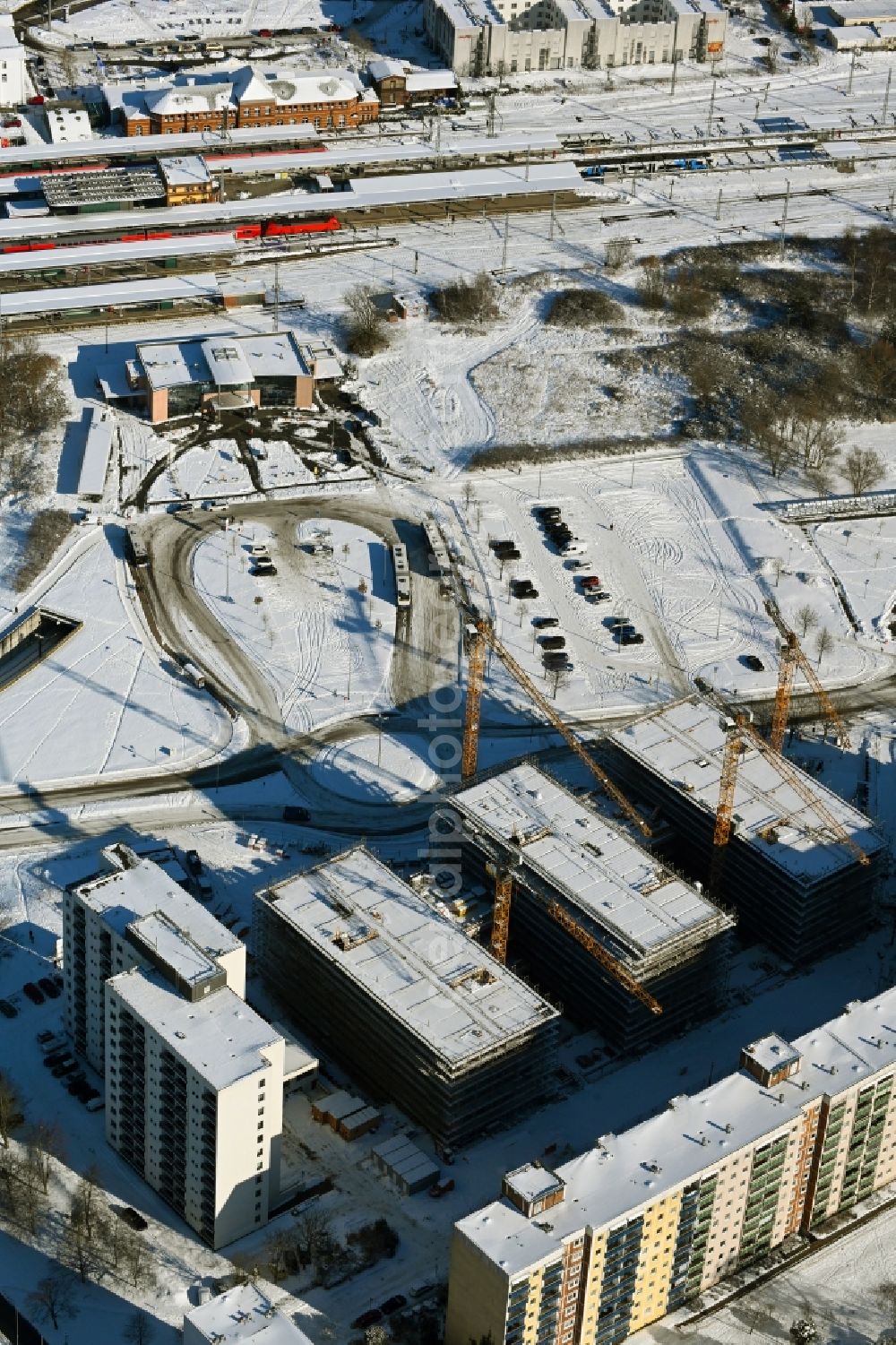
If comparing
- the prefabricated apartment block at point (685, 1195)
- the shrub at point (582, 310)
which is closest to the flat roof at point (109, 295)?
the shrub at point (582, 310)

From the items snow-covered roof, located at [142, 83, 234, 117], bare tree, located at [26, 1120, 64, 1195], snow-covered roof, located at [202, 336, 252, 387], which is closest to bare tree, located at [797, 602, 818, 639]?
snow-covered roof, located at [202, 336, 252, 387]

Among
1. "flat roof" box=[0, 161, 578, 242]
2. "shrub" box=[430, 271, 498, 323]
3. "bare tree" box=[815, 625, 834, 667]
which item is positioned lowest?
"bare tree" box=[815, 625, 834, 667]

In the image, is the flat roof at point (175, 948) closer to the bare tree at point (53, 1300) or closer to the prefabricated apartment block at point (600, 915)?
the bare tree at point (53, 1300)

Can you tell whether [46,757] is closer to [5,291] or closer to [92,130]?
[5,291]

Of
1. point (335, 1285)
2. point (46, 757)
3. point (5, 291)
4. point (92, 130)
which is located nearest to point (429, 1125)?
point (335, 1285)

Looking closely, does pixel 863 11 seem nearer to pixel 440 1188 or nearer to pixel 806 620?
pixel 806 620

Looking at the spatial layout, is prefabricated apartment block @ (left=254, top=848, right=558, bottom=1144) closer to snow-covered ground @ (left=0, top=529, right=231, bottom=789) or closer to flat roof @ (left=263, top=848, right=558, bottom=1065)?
flat roof @ (left=263, top=848, right=558, bottom=1065)
